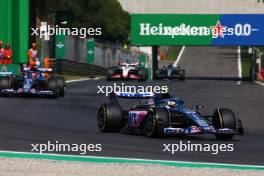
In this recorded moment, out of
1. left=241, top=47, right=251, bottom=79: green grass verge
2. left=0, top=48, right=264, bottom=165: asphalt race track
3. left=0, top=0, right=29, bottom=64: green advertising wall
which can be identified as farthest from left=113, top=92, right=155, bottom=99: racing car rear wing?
left=241, top=47, right=251, bottom=79: green grass verge

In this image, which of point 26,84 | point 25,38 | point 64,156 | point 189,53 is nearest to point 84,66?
point 25,38

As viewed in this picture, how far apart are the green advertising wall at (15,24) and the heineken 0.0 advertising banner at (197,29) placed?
34.7 feet

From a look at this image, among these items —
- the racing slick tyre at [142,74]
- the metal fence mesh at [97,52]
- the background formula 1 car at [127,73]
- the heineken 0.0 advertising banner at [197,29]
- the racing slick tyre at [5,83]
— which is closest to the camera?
the racing slick tyre at [5,83]

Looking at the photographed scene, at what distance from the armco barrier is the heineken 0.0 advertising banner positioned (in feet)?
14.1

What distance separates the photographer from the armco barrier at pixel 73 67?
41750 millimetres

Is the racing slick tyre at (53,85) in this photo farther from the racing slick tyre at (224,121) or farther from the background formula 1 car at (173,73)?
the background formula 1 car at (173,73)

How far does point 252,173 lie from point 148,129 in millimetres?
4551

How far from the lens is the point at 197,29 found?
167ft

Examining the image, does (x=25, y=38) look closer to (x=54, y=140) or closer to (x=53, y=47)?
(x=53, y=47)

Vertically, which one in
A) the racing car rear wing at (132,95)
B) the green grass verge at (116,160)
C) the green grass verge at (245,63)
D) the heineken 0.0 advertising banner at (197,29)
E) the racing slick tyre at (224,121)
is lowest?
the green grass verge at (245,63)

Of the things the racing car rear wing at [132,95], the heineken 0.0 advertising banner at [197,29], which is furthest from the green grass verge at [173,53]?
the racing car rear wing at [132,95]

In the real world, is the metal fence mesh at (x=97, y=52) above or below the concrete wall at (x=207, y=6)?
below

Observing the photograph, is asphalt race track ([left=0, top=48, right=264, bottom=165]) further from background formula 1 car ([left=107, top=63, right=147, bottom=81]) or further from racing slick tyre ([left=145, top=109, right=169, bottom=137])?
background formula 1 car ([left=107, top=63, right=147, bottom=81])

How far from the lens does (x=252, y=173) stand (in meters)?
9.02
